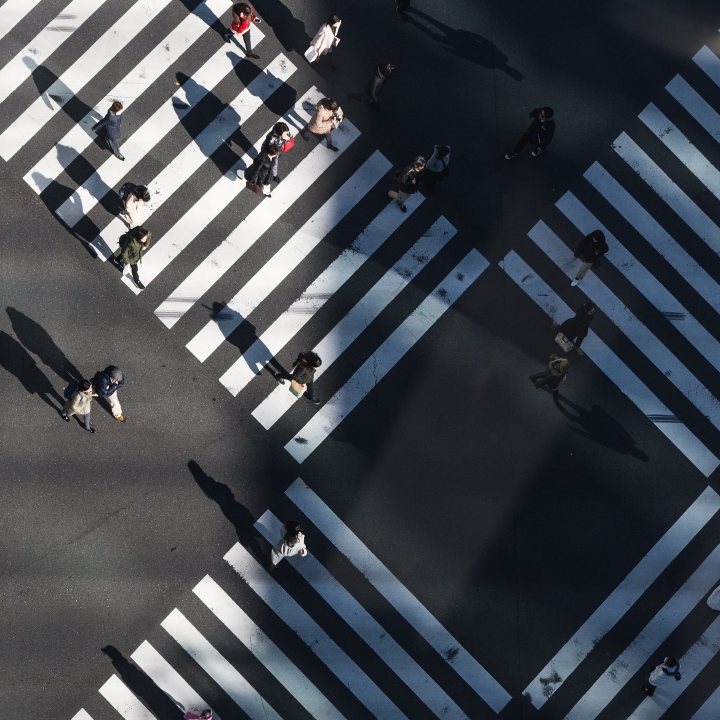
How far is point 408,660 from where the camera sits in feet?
66.0

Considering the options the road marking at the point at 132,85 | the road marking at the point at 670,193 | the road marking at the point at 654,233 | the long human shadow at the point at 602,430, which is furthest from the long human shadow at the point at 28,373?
the road marking at the point at 670,193

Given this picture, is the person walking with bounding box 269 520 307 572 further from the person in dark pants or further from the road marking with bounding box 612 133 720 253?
the road marking with bounding box 612 133 720 253

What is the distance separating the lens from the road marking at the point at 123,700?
19.7 m

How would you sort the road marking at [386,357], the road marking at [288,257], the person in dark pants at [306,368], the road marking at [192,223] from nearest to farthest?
the person in dark pants at [306,368], the road marking at [386,357], the road marking at [288,257], the road marking at [192,223]

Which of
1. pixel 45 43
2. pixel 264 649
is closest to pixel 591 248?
pixel 264 649

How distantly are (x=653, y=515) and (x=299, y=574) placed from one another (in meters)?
7.55

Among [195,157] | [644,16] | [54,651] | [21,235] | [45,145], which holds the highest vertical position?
[644,16]

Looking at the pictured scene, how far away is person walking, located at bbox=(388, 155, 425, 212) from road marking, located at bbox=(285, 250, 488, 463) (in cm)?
189

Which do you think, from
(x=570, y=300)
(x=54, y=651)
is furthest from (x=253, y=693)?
(x=570, y=300)

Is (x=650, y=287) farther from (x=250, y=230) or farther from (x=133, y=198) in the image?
(x=133, y=198)

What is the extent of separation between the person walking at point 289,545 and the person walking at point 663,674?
7.44m

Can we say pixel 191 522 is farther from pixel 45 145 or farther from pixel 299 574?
pixel 45 145

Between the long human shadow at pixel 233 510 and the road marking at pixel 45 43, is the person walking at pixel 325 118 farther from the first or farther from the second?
the long human shadow at pixel 233 510

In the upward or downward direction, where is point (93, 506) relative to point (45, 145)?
downward
